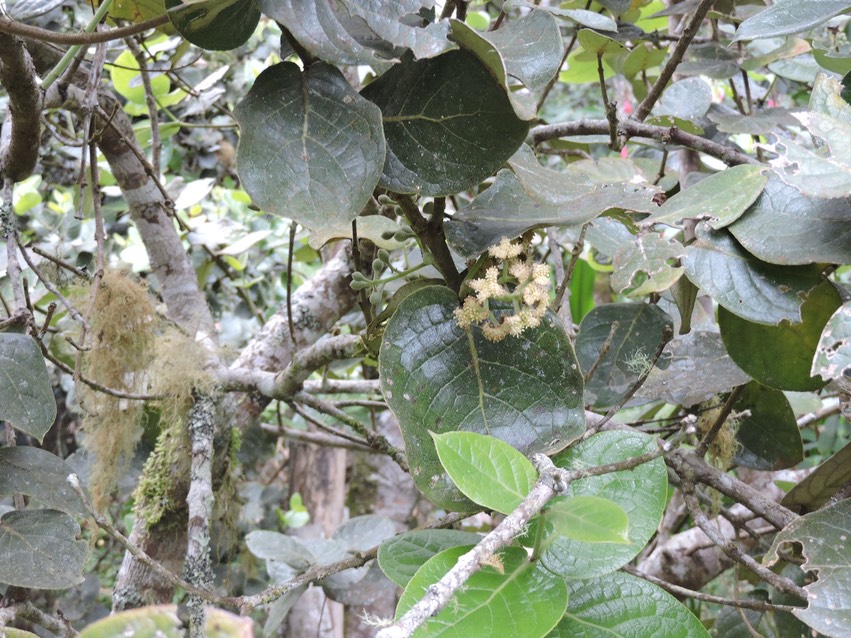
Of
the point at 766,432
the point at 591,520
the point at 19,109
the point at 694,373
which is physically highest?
the point at 19,109

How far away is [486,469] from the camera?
0.46 meters

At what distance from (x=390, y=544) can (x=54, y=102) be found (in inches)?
28.9

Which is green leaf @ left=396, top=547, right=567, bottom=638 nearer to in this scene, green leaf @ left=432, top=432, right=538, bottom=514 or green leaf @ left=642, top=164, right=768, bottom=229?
green leaf @ left=432, top=432, right=538, bottom=514

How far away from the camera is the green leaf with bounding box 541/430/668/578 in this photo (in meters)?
0.50

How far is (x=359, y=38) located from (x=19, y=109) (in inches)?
16.3

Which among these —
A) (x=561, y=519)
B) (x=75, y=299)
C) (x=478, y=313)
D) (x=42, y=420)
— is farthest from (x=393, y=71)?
(x=75, y=299)

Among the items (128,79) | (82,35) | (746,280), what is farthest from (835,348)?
(128,79)

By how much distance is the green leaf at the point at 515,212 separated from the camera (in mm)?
526

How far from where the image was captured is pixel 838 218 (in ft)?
1.72

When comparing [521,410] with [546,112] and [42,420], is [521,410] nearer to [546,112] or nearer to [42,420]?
[42,420]

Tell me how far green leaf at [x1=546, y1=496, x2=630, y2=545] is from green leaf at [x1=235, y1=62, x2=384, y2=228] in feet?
0.76

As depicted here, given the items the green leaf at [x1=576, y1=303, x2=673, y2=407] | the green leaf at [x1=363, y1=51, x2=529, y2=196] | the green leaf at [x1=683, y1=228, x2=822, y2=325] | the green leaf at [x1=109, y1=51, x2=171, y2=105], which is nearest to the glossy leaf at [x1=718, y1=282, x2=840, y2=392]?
the green leaf at [x1=683, y1=228, x2=822, y2=325]

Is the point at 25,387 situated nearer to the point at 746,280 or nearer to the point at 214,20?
the point at 214,20

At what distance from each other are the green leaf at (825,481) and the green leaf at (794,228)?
11.0 inches
